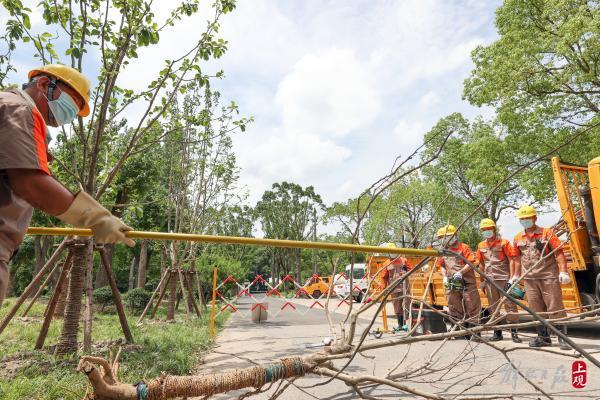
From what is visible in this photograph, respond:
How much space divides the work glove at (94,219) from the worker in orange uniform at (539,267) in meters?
5.37

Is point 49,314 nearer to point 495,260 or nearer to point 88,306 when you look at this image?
point 88,306

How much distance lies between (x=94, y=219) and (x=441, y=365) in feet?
14.1

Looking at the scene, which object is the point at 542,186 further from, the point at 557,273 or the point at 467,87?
the point at 557,273

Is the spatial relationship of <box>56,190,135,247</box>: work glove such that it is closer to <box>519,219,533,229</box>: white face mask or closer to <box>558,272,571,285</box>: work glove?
<box>558,272,571,285</box>: work glove

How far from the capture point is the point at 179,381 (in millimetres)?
1681

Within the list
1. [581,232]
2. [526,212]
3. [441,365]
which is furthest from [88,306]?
[581,232]

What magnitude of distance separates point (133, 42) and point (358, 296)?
15.7 meters

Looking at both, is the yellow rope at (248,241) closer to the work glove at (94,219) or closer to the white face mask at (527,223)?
the work glove at (94,219)

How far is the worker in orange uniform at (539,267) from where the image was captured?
214 inches

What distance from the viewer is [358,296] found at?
18422mm

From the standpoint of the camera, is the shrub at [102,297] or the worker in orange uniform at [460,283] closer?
the worker in orange uniform at [460,283]

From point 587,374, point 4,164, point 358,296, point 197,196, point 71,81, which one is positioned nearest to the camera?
point 4,164

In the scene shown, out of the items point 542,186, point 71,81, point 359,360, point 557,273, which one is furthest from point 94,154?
point 542,186

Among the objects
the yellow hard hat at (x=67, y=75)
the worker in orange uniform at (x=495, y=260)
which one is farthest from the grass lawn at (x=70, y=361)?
the worker in orange uniform at (x=495, y=260)
